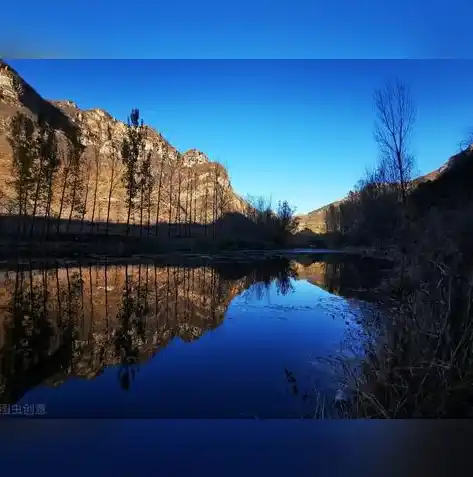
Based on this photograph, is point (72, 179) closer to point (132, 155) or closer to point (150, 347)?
point (132, 155)

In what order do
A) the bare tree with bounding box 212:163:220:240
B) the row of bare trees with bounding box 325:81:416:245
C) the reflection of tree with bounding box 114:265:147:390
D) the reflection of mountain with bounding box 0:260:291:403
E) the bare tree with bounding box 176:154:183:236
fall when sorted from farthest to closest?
the reflection of tree with bounding box 114:265:147:390 → the reflection of mountain with bounding box 0:260:291:403 → the bare tree with bounding box 176:154:183:236 → the bare tree with bounding box 212:163:220:240 → the row of bare trees with bounding box 325:81:416:245

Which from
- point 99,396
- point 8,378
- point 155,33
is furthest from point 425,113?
point 8,378

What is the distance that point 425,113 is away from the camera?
2449 mm

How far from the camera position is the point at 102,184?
3.04 metres

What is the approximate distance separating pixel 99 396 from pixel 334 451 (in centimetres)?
186

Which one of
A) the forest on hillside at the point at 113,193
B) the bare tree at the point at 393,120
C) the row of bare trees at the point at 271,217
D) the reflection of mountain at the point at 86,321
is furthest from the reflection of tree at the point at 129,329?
the bare tree at the point at 393,120

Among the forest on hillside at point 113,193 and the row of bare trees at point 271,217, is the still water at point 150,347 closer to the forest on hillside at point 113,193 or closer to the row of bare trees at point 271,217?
the forest on hillside at point 113,193

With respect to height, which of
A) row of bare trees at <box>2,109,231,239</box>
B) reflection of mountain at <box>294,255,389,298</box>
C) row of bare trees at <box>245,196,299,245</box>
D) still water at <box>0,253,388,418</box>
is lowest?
still water at <box>0,253,388,418</box>

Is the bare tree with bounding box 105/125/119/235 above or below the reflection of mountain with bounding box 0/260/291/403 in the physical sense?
above

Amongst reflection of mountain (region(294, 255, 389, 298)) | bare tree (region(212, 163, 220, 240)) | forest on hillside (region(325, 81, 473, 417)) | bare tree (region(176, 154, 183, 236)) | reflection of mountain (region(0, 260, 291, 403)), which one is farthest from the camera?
reflection of mountain (region(294, 255, 389, 298))

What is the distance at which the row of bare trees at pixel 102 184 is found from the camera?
2771mm

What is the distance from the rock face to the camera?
101 inches

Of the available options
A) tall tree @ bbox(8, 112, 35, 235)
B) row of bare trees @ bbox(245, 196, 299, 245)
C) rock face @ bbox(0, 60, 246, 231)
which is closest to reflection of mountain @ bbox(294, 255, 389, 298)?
row of bare trees @ bbox(245, 196, 299, 245)

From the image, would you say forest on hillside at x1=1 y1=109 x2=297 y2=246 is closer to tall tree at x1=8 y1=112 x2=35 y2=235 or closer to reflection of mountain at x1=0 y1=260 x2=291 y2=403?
tall tree at x1=8 y1=112 x2=35 y2=235
